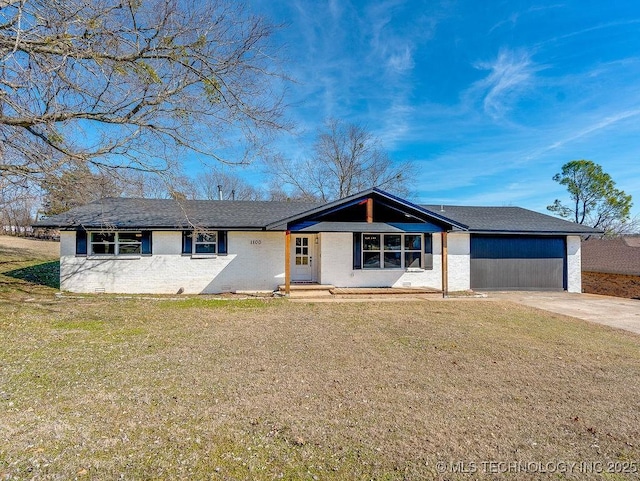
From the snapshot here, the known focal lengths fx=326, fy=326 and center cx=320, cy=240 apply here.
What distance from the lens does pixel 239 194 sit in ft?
128

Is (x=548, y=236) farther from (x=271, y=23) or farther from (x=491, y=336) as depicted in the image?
(x=271, y=23)

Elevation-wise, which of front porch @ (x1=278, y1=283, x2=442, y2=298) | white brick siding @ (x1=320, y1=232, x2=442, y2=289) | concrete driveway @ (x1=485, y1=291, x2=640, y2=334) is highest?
white brick siding @ (x1=320, y1=232, x2=442, y2=289)

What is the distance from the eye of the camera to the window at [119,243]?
12320 mm

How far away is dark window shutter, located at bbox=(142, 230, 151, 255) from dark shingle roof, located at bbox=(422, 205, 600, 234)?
1269 cm

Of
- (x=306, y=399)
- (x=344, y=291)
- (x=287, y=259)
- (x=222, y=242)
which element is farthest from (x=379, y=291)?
(x=306, y=399)

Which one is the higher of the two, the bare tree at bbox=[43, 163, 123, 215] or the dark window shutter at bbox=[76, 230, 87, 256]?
the bare tree at bbox=[43, 163, 123, 215]

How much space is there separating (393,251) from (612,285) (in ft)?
36.4

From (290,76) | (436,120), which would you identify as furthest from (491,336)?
(436,120)

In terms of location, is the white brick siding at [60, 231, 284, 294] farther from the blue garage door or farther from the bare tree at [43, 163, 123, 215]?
the blue garage door

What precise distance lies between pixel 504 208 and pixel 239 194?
29255mm

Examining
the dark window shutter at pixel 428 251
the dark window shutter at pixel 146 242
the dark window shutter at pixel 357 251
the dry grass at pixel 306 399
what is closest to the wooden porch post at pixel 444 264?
the dark window shutter at pixel 428 251

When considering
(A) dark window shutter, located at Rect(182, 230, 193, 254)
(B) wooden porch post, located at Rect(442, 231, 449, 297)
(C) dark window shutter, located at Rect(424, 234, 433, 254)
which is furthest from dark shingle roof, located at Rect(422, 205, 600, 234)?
(A) dark window shutter, located at Rect(182, 230, 193, 254)

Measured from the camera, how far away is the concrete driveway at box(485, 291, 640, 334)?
8953 mm

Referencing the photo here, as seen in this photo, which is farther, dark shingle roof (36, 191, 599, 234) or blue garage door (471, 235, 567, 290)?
blue garage door (471, 235, 567, 290)
